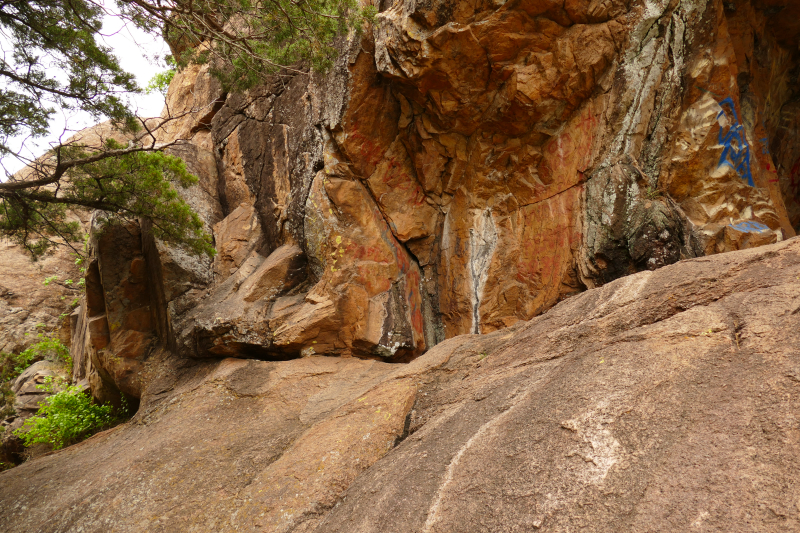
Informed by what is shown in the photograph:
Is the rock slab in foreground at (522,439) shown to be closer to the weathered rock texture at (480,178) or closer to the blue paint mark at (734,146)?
the weathered rock texture at (480,178)

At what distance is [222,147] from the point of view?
36.2ft

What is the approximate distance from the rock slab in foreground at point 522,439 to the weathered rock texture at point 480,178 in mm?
2144

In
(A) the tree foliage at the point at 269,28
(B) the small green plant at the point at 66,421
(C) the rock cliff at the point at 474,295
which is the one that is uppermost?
(A) the tree foliage at the point at 269,28

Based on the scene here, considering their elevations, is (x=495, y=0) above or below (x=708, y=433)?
above

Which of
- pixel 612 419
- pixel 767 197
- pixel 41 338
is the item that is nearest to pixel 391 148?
pixel 767 197

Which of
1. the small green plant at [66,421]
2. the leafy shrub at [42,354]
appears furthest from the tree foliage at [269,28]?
the leafy shrub at [42,354]

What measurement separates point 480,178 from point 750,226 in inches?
155

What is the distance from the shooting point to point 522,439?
128 inches

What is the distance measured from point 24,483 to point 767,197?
32.9ft

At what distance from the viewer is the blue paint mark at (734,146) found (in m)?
6.93

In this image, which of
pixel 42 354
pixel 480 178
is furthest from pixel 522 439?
pixel 42 354

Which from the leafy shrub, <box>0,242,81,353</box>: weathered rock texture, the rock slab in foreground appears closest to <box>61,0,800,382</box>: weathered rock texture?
the rock slab in foreground

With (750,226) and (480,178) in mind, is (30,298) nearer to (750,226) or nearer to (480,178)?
(480,178)

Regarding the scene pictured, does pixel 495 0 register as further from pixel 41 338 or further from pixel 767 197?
pixel 41 338
